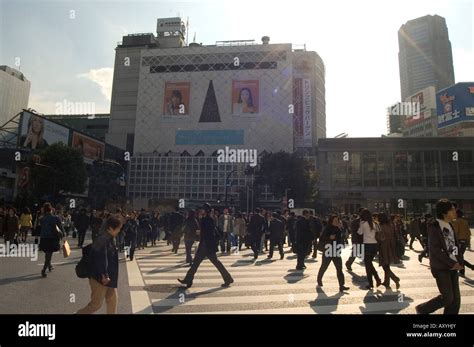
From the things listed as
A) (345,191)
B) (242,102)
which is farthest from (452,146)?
(242,102)

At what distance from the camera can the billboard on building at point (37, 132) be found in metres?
44.4

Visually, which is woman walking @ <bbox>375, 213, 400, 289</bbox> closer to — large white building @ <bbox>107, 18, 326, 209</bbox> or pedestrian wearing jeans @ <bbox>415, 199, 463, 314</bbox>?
pedestrian wearing jeans @ <bbox>415, 199, 463, 314</bbox>

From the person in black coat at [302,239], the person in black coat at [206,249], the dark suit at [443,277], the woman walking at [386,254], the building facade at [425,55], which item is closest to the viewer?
the dark suit at [443,277]

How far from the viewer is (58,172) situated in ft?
126

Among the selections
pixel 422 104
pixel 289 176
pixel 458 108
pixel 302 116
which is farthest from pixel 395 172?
pixel 422 104

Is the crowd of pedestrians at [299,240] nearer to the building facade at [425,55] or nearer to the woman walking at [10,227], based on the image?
the woman walking at [10,227]

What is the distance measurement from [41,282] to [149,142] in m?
71.8

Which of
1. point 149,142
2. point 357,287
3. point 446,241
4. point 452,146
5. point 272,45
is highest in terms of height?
point 272,45

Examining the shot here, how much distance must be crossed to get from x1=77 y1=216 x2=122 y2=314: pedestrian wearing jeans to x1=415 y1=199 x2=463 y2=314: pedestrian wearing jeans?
4.31m

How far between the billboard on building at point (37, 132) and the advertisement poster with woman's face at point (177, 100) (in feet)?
98.1

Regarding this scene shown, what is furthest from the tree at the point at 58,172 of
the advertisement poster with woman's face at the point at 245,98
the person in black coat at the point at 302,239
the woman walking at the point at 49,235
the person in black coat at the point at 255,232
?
the advertisement poster with woman's face at the point at 245,98

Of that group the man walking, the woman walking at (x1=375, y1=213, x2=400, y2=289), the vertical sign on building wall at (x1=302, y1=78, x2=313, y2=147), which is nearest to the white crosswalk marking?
the woman walking at (x1=375, y1=213, x2=400, y2=289)
